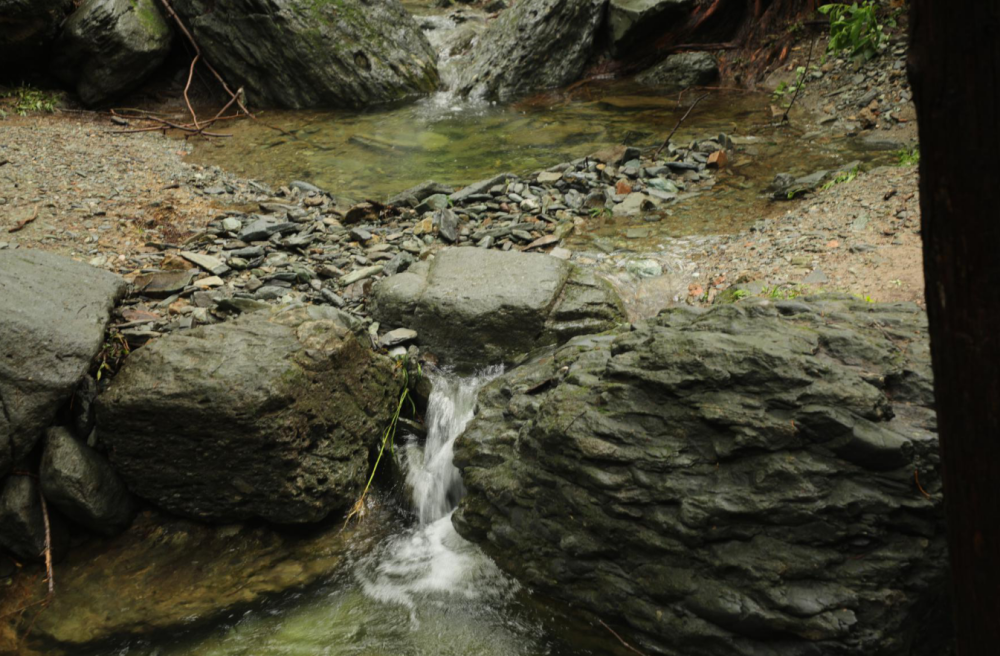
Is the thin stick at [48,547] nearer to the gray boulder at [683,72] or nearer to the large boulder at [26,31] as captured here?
the large boulder at [26,31]

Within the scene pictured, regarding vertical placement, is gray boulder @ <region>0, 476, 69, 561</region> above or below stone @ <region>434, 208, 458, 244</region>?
below

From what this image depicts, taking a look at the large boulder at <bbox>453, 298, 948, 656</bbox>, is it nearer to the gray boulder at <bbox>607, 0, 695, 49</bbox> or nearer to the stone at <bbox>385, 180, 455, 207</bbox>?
the stone at <bbox>385, 180, 455, 207</bbox>

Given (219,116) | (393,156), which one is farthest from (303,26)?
(393,156)

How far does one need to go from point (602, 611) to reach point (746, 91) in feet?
29.9

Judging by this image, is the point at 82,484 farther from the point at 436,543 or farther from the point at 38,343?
the point at 436,543

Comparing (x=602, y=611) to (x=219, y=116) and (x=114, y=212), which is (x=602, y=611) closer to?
(x=114, y=212)

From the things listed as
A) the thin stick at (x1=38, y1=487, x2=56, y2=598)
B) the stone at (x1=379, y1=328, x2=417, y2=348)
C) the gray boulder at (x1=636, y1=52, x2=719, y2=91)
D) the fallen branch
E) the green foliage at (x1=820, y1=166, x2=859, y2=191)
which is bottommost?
the thin stick at (x1=38, y1=487, x2=56, y2=598)

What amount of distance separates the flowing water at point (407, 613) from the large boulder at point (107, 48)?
940cm

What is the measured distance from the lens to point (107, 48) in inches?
396

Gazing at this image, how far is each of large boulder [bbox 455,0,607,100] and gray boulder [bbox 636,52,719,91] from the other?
136 centimetres

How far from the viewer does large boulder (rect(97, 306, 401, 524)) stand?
12.1 ft

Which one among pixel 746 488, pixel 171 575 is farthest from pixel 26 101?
pixel 746 488

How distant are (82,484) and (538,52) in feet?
33.5

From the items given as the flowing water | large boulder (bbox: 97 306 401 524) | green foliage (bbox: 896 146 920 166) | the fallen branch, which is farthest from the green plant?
green foliage (bbox: 896 146 920 166)
